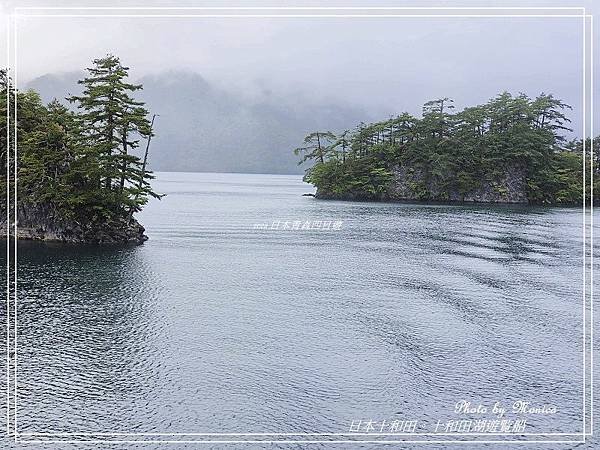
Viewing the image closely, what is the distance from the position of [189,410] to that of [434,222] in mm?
27600

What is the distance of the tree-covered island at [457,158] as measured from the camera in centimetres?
4519

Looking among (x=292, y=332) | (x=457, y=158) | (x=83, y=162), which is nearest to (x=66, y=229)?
(x=83, y=162)

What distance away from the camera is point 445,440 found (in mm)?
9078

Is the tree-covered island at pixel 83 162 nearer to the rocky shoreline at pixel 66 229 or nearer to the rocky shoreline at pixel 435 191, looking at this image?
the rocky shoreline at pixel 66 229

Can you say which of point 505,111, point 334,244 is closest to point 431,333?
point 334,244

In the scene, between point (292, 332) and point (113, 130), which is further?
point (113, 130)

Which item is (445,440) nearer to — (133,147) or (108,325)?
(108,325)

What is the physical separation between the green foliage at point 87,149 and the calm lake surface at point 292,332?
239 cm

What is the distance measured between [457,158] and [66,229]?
107ft

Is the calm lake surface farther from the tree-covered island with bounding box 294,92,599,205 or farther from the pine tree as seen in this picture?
the tree-covered island with bounding box 294,92,599,205

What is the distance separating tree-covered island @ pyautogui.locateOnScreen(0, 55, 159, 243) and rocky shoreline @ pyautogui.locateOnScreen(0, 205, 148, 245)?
1.7 inches

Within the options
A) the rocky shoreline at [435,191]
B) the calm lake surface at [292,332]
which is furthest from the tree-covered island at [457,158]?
the calm lake surface at [292,332]

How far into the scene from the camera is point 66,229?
2692cm

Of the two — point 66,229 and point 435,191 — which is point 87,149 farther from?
point 435,191
